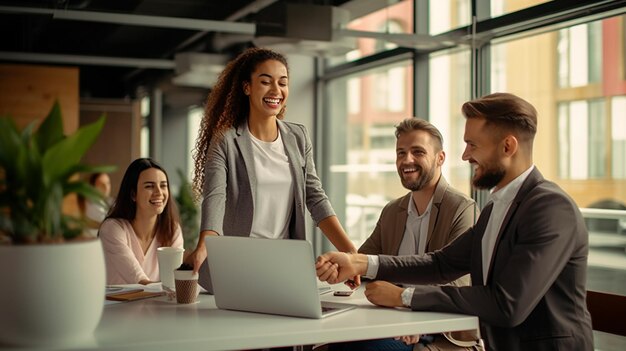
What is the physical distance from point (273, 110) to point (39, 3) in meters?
2.80

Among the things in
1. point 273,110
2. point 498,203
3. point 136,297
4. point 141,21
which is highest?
point 141,21

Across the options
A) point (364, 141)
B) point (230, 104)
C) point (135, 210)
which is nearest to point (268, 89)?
point (230, 104)

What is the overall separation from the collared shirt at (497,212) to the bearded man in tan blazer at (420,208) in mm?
681

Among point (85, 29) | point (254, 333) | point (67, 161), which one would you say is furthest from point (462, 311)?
point (85, 29)

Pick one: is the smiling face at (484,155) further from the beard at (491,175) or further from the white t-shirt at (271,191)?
the white t-shirt at (271,191)

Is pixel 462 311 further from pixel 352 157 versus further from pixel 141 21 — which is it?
pixel 352 157

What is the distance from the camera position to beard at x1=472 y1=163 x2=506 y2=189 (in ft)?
7.65

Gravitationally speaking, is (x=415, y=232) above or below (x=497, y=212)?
below

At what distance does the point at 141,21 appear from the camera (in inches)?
206

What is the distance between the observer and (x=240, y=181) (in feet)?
9.28

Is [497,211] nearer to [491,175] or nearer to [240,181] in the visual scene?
[491,175]

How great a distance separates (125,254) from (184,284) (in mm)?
1186

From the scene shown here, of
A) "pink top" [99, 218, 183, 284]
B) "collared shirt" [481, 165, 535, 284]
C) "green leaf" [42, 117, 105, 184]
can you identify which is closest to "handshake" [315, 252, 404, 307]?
"collared shirt" [481, 165, 535, 284]

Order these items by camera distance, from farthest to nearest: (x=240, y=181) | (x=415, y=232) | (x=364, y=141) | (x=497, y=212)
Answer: (x=364, y=141)
(x=415, y=232)
(x=240, y=181)
(x=497, y=212)
